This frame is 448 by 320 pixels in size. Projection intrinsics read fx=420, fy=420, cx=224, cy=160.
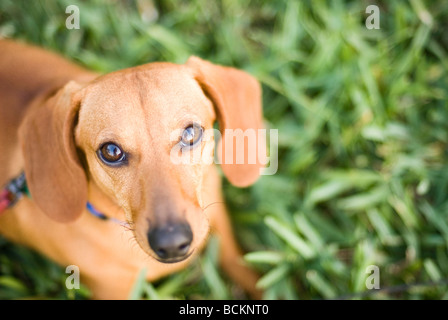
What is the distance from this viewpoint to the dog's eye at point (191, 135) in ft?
6.23

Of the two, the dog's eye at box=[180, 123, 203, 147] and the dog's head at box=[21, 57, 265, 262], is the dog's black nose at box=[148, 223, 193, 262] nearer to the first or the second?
the dog's head at box=[21, 57, 265, 262]

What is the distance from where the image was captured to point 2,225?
110 inches

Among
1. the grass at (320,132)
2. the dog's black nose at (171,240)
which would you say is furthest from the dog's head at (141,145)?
the grass at (320,132)

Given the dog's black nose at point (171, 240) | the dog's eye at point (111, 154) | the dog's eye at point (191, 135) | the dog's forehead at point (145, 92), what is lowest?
the dog's black nose at point (171, 240)

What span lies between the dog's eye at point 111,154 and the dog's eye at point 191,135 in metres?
0.28

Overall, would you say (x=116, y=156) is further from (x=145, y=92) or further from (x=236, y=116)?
(x=236, y=116)

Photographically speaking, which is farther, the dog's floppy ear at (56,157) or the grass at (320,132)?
the grass at (320,132)

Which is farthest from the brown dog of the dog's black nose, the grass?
the grass

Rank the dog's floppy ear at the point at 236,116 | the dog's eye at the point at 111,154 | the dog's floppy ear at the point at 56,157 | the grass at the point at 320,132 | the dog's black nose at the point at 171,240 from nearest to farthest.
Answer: the dog's black nose at the point at 171,240 < the dog's eye at the point at 111,154 < the dog's floppy ear at the point at 56,157 < the dog's floppy ear at the point at 236,116 < the grass at the point at 320,132

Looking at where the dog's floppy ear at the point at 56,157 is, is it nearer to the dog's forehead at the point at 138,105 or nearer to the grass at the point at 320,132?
the dog's forehead at the point at 138,105

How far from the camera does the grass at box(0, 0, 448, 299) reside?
2.84 meters
